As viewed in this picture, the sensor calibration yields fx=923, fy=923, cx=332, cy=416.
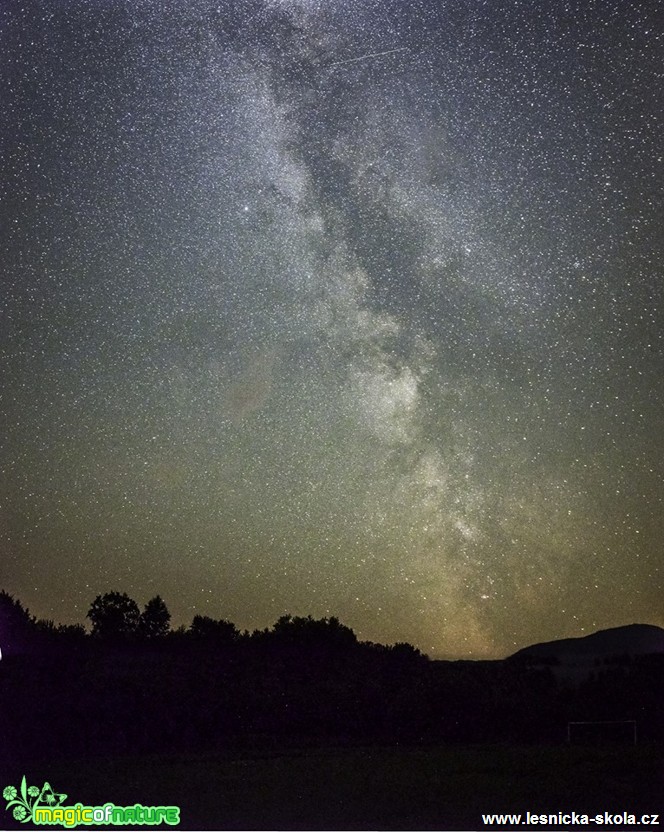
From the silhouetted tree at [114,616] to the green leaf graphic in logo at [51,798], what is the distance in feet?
9.86

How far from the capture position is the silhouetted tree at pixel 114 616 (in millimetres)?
9336

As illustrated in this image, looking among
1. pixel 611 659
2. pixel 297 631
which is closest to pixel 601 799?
pixel 611 659

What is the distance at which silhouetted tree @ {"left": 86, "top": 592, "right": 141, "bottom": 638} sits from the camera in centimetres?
Result: 934

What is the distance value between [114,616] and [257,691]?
1735mm

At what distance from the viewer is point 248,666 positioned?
9.92 m

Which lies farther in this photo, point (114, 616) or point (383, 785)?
point (114, 616)

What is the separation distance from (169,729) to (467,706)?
120 inches

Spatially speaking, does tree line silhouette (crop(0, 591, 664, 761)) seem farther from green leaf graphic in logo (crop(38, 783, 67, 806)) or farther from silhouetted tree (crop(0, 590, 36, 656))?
green leaf graphic in logo (crop(38, 783, 67, 806))

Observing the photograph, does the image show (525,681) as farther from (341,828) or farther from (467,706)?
(341,828)

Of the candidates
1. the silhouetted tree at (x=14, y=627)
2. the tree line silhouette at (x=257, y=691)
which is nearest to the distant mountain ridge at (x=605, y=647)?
the tree line silhouette at (x=257, y=691)
